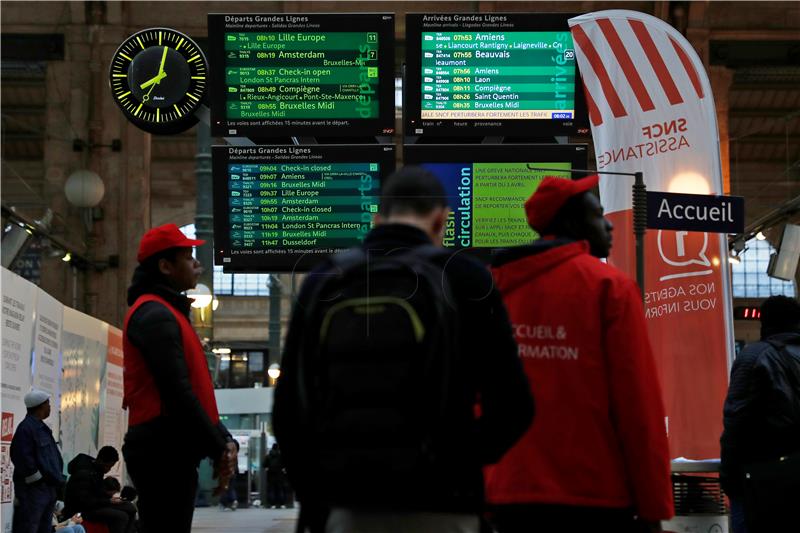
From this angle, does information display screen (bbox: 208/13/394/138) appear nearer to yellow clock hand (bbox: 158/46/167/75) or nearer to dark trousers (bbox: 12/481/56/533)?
yellow clock hand (bbox: 158/46/167/75)

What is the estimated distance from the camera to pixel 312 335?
3.31 m

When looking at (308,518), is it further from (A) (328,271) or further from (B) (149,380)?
(B) (149,380)

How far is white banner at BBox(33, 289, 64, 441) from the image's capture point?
48.6ft

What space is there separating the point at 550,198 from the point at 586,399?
71cm

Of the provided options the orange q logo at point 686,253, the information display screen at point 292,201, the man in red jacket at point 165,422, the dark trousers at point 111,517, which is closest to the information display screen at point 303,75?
the information display screen at point 292,201

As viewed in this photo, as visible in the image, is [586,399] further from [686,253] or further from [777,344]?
[686,253]

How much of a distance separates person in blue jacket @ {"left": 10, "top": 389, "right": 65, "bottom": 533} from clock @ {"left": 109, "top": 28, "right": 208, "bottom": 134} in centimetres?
451

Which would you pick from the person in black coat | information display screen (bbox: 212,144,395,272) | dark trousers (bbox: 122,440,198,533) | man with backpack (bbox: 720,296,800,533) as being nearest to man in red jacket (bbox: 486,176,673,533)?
dark trousers (bbox: 122,440,198,533)

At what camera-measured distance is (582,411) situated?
4.04 meters

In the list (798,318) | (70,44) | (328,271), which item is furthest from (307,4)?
(328,271)

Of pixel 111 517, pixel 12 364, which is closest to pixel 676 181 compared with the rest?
pixel 12 364

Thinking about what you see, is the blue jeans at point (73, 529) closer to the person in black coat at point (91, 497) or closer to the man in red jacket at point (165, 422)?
the person in black coat at point (91, 497)

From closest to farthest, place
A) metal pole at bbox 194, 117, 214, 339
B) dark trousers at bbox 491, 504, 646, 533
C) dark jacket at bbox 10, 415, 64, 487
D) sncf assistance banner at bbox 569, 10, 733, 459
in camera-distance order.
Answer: dark trousers at bbox 491, 504, 646, 533, sncf assistance banner at bbox 569, 10, 733, 459, dark jacket at bbox 10, 415, 64, 487, metal pole at bbox 194, 117, 214, 339

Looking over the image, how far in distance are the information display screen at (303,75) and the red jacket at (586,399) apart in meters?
5.05
